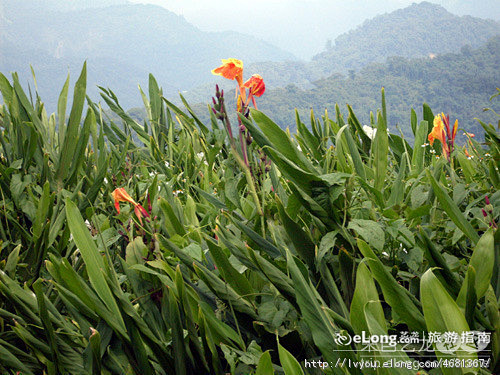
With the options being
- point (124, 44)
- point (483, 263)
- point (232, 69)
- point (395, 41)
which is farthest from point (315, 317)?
point (124, 44)

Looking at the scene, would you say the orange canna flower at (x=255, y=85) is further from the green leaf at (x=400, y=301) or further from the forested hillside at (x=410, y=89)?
the forested hillside at (x=410, y=89)

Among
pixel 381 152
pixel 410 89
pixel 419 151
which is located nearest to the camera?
pixel 381 152

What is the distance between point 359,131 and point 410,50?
119631 mm

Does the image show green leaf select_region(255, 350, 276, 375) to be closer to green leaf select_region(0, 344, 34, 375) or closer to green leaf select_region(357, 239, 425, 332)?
green leaf select_region(357, 239, 425, 332)

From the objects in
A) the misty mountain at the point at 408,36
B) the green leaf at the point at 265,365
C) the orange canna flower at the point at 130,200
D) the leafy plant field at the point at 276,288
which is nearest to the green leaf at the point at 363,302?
the leafy plant field at the point at 276,288

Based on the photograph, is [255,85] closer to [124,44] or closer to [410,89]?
[410,89]

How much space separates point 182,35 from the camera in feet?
463

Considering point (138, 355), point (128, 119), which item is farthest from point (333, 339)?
point (128, 119)

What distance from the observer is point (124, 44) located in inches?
5344

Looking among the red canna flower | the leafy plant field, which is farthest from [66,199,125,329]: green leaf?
the red canna flower

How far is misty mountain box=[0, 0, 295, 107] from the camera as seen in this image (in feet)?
401

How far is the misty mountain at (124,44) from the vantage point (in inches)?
4811

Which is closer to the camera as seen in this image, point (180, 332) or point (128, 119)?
point (180, 332)

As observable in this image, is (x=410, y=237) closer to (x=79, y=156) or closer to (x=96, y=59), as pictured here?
(x=79, y=156)
